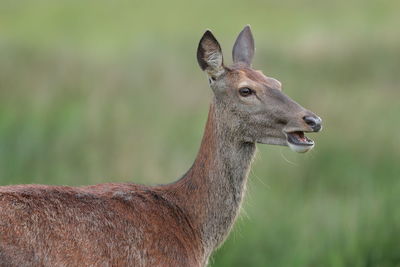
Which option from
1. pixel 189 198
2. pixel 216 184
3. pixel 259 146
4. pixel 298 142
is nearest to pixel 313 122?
pixel 298 142

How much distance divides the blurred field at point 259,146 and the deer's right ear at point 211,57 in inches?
76.0

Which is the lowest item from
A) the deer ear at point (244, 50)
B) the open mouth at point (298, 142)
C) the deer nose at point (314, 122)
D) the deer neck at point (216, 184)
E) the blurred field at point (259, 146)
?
the blurred field at point (259, 146)

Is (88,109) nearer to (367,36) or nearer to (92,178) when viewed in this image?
(92,178)

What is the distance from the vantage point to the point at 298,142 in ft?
26.9

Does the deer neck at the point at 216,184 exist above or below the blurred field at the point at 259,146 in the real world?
above

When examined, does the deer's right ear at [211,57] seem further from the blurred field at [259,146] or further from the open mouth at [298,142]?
the blurred field at [259,146]

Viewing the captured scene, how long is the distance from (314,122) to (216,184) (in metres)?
1.02

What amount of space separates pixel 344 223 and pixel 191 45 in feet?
33.7

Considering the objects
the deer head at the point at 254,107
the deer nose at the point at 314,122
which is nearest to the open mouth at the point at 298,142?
the deer head at the point at 254,107

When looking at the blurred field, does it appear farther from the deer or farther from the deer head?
the deer head

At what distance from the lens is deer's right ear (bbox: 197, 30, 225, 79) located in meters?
8.54

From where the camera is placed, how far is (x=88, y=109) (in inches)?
574

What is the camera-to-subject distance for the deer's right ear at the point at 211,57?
8.54 meters

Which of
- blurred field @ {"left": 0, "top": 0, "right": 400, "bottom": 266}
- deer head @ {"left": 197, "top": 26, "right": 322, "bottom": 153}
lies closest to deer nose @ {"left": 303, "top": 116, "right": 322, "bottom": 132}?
deer head @ {"left": 197, "top": 26, "right": 322, "bottom": 153}
